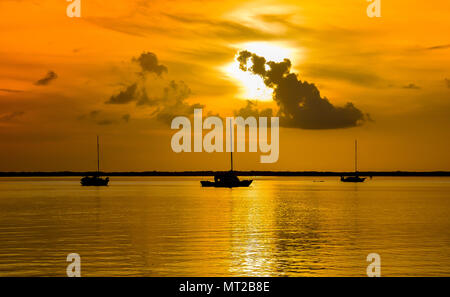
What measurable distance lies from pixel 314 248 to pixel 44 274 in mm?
21841

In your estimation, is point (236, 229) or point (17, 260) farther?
point (236, 229)

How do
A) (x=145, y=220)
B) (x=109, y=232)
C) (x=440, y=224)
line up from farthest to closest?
(x=145, y=220) → (x=440, y=224) → (x=109, y=232)

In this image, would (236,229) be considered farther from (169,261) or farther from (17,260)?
(17,260)

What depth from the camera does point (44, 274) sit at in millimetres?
35812

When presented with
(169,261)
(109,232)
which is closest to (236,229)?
(109,232)
